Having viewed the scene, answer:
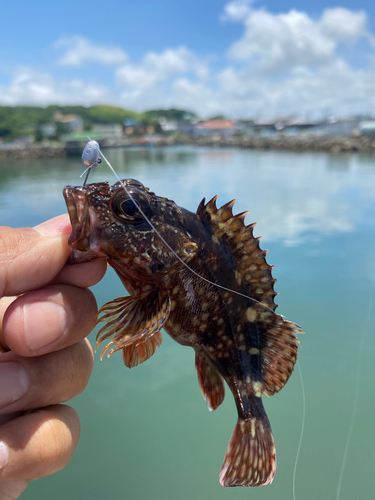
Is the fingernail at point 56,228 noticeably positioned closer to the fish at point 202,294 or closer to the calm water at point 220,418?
the fish at point 202,294

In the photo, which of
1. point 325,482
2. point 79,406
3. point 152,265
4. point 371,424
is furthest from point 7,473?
point 371,424

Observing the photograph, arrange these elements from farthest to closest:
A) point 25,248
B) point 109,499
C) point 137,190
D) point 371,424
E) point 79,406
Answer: point 79,406
point 371,424
point 109,499
point 137,190
point 25,248

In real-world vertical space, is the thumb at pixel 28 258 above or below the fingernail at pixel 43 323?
above

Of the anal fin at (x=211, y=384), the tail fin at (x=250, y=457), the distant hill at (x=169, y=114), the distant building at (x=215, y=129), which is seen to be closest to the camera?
the tail fin at (x=250, y=457)

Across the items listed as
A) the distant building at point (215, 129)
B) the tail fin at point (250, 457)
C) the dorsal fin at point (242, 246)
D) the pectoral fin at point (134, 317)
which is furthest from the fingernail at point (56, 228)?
the distant building at point (215, 129)

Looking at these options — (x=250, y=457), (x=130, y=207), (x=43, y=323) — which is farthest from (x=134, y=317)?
(x=250, y=457)

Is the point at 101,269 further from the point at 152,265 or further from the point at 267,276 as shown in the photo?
the point at 267,276
